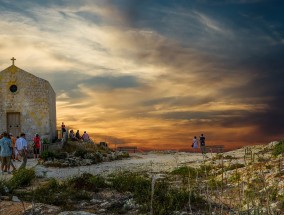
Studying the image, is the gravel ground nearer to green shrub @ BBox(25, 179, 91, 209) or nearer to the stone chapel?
green shrub @ BBox(25, 179, 91, 209)

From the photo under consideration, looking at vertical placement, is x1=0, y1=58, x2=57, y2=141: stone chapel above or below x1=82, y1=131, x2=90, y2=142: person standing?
above

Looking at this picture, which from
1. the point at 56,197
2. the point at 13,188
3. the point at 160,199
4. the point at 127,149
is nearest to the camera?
the point at 160,199

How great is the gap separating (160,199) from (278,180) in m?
4.04

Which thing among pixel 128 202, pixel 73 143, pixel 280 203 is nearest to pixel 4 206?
pixel 128 202

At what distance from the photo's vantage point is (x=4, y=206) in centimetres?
1052

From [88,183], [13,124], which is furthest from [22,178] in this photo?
[13,124]

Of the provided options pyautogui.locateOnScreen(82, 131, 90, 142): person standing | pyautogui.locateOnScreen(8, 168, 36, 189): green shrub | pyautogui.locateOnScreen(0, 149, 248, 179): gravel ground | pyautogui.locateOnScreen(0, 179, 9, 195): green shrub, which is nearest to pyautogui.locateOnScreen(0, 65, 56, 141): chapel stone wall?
pyautogui.locateOnScreen(82, 131, 90, 142): person standing

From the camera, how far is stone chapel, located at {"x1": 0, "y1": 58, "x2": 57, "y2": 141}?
38.1m

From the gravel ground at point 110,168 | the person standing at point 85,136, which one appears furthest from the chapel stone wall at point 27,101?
the gravel ground at point 110,168

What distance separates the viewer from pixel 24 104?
38.5m

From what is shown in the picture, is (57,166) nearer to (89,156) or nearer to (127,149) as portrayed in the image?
(89,156)

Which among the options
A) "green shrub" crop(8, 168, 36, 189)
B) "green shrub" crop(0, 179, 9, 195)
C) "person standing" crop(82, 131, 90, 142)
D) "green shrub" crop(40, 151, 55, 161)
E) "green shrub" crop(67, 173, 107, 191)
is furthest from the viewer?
"person standing" crop(82, 131, 90, 142)

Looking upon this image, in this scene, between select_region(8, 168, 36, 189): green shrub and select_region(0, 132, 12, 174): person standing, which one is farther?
select_region(0, 132, 12, 174): person standing

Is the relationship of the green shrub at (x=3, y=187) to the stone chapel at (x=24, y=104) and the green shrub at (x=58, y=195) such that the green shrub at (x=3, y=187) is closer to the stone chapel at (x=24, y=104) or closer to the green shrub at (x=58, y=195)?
the green shrub at (x=58, y=195)
